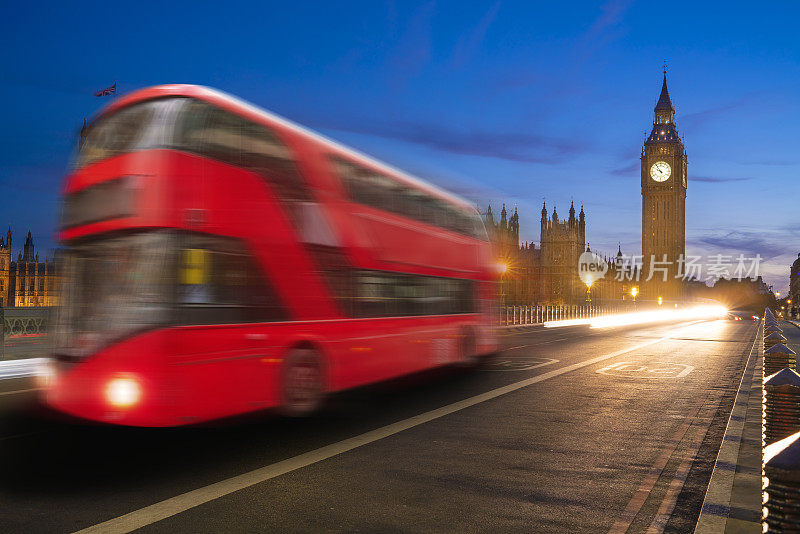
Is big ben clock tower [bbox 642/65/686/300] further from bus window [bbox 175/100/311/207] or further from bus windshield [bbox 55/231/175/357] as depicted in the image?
bus windshield [bbox 55/231/175/357]

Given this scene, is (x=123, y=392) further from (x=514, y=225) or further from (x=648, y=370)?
(x=514, y=225)

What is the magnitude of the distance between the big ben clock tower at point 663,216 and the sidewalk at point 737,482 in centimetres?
12684

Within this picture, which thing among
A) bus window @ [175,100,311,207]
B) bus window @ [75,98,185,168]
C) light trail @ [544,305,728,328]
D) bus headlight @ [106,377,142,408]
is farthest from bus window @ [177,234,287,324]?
light trail @ [544,305,728,328]

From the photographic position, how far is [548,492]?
516cm

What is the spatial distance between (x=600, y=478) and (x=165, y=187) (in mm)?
4685

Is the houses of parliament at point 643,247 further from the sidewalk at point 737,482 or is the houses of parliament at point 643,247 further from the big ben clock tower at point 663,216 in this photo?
the sidewalk at point 737,482

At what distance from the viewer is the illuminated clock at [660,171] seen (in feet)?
427

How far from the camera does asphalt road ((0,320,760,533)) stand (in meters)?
4.52

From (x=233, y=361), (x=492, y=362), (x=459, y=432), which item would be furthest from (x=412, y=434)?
(x=492, y=362)

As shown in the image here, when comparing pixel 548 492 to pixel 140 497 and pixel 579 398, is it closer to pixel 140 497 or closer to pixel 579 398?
pixel 140 497

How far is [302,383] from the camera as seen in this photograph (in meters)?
7.78

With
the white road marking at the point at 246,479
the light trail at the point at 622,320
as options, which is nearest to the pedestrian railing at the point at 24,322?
the white road marking at the point at 246,479

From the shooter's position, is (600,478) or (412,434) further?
(412,434)

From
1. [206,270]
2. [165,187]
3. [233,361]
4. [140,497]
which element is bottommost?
[140,497]
